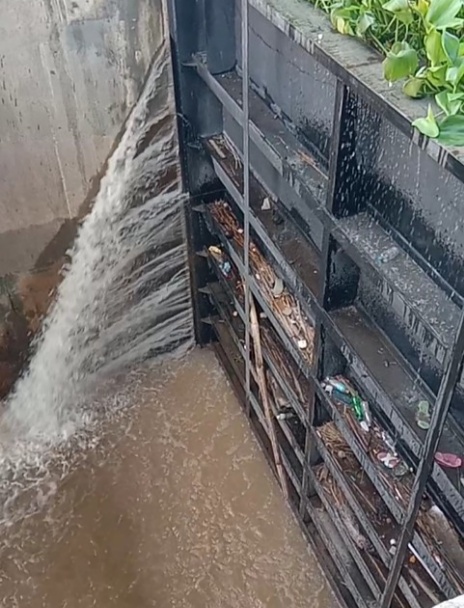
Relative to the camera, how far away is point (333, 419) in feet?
8.57

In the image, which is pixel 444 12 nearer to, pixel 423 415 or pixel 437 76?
pixel 437 76

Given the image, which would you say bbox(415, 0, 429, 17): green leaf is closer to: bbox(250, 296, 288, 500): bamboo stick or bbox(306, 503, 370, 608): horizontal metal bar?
bbox(250, 296, 288, 500): bamboo stick

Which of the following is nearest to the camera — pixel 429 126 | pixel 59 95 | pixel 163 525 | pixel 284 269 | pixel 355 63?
pixel 429 126

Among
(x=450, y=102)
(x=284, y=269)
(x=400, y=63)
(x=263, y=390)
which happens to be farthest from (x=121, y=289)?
(x=450, y=102)

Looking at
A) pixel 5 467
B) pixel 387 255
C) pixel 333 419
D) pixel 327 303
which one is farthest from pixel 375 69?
pixel 5 467

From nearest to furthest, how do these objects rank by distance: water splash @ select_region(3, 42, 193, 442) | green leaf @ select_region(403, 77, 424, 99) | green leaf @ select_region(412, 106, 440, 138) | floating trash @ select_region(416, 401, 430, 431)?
green leaf @ select_region(412, 106, 440, 138) < green leaf @ select_region(403, 77, 424, 99) < floating trash @ select_region(416, 401, 430, 431) < water splash @ select_region(3, 42, 193, 442)

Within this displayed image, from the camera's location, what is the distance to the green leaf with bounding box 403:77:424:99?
1.60m

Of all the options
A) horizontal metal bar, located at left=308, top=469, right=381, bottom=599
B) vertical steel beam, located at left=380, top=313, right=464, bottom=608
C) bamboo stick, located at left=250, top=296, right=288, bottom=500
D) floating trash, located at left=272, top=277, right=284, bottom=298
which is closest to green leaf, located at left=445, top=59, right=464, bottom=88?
vertical steel beam, located at left=380, top=313, right=464, bottom=608

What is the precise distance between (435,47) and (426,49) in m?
0.06

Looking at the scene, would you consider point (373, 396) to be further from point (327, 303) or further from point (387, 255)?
point (387, 255)

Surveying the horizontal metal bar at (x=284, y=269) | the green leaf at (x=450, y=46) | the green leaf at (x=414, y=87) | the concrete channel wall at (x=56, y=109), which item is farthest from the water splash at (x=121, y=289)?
the green leaf at (x=450, y=46)

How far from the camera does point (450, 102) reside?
1524mm

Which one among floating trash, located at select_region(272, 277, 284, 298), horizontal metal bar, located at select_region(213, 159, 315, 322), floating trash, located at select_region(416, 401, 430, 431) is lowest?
floating trash, located at select_region(272, 277, 284, 298)

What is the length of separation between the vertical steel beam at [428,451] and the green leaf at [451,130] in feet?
1.37
